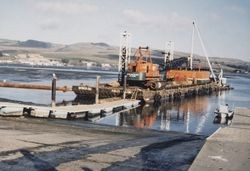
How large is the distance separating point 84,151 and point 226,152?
4.81 metres

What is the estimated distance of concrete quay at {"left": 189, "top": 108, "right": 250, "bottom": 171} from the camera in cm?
1113

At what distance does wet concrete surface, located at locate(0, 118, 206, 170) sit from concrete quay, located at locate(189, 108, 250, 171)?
1.01 metres

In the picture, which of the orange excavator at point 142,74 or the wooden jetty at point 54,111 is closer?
the wooden jetty at point 54,111

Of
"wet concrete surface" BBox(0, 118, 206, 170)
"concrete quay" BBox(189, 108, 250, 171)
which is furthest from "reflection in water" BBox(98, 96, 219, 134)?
"concrete quay" BBox(189, 108, 250, 171)

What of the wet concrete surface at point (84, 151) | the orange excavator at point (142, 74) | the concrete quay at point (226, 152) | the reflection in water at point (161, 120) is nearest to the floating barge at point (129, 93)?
the orange excavator at point (142, 74)

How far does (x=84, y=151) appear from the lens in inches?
562

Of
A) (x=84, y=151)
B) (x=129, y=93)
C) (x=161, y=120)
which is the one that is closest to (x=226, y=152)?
(x=84, y=151)

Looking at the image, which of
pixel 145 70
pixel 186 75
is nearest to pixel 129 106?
pixel 145 70

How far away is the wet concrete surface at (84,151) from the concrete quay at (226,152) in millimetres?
1010

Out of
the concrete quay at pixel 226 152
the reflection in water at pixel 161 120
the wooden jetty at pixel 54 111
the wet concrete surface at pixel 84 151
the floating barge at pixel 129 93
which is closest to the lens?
the concrete quay at pixel 226 152

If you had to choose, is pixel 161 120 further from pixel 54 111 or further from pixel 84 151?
pixel 84 151

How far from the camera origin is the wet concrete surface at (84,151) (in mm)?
12250

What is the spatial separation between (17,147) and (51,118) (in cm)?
1264

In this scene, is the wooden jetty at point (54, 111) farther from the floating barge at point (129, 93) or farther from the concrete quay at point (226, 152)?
the concrete quay at point (226, 152)
